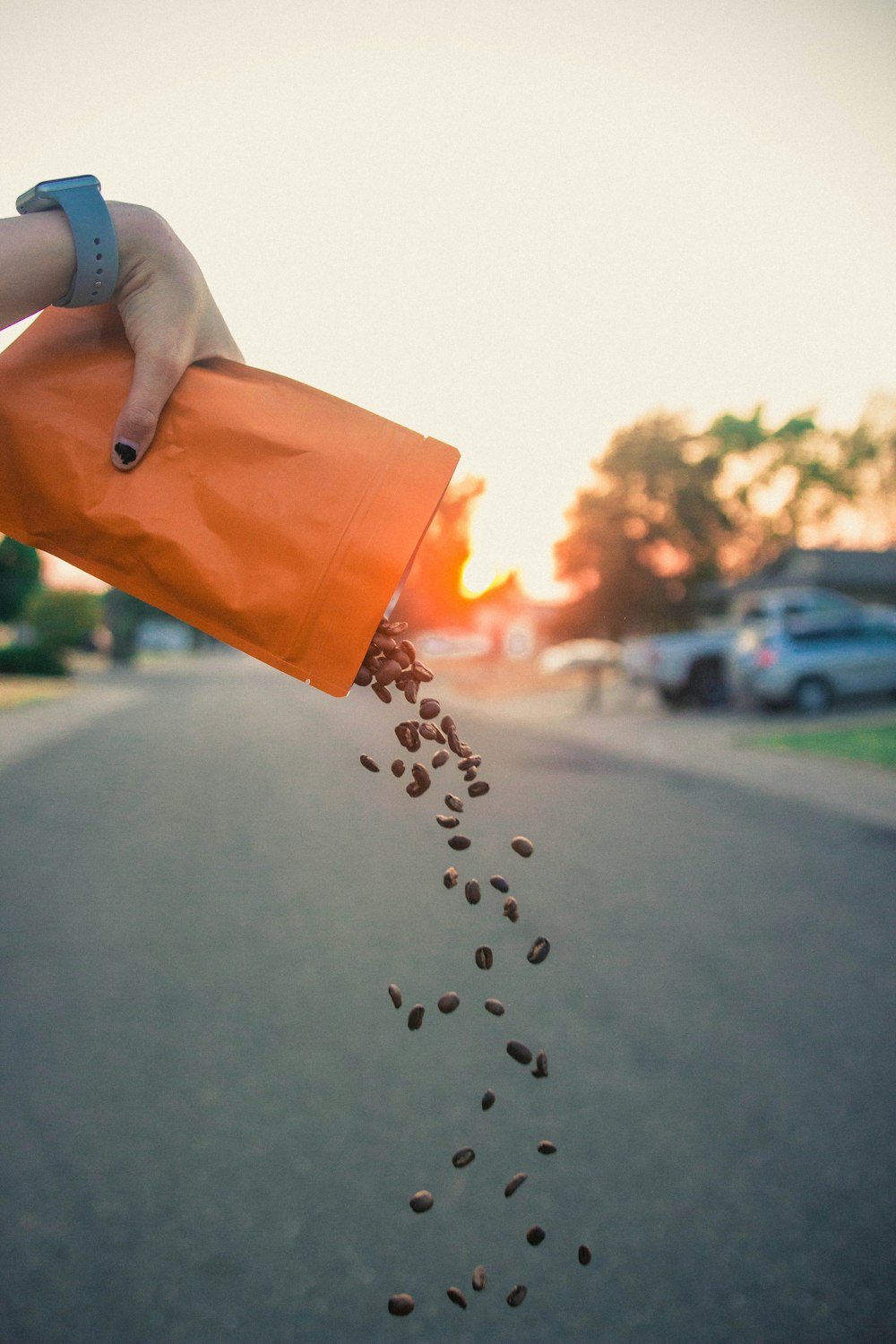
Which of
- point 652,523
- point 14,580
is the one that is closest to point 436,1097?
point 14,580

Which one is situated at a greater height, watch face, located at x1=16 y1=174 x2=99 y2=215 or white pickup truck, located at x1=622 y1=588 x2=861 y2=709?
white pickup truck, located at x1=622 y1=588 x2=861 y2=709

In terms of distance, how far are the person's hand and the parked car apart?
67.1ft

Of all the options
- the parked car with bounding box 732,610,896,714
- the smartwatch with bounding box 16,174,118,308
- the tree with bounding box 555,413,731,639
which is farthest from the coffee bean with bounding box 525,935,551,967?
the tree with bounding box 555,413,731,639

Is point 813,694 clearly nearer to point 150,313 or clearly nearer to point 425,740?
point 425,740

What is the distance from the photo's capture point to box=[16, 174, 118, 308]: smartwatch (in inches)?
45.8

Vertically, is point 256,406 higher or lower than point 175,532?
higher

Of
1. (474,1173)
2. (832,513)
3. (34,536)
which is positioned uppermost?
(832,513)

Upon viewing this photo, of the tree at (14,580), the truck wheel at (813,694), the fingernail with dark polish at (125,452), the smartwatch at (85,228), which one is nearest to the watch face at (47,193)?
the smartwatch at (85,228)

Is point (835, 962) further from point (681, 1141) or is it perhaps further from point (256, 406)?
point (256, 406)

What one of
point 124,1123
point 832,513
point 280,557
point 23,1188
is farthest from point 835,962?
point 832,513

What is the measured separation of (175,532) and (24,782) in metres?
12.7

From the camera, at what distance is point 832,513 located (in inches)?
2539

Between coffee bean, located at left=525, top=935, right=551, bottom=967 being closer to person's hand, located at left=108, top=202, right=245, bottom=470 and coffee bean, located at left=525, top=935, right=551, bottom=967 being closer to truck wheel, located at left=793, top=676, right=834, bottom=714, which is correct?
person's hand, located at left=108, top=202, right=245, bottom=470

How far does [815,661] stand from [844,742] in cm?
456
